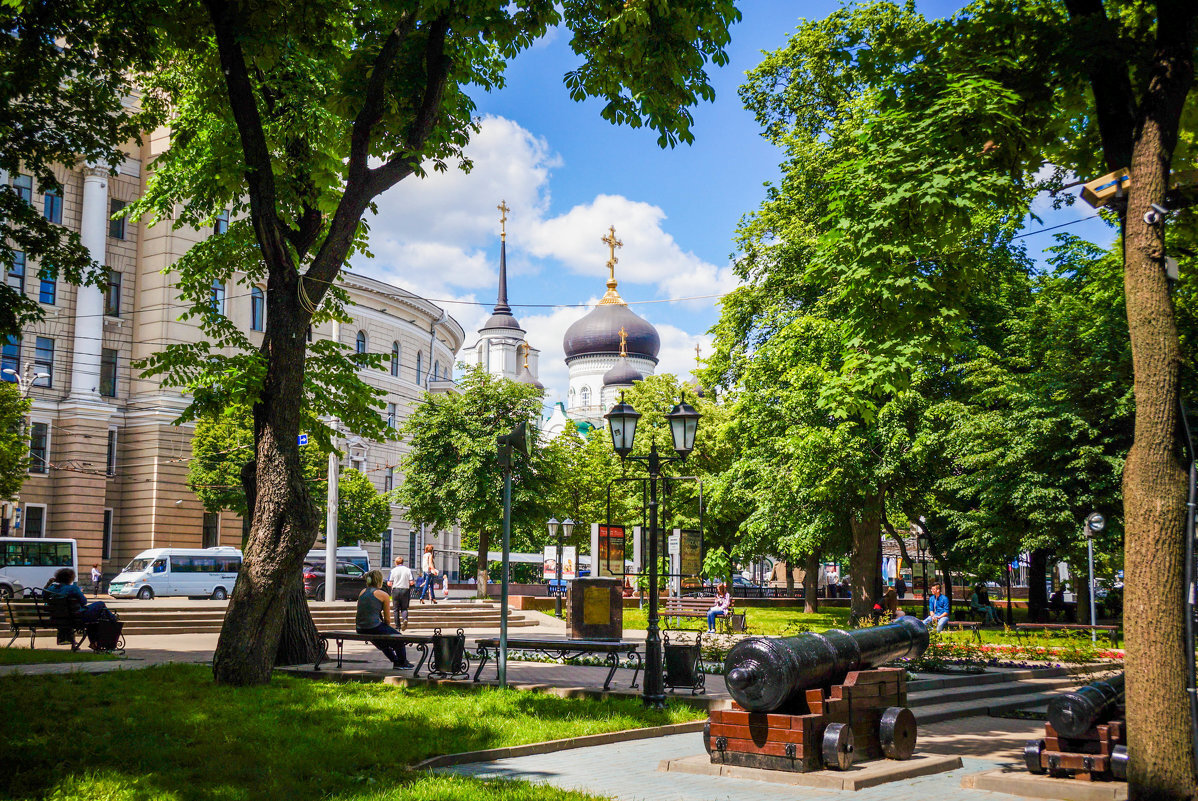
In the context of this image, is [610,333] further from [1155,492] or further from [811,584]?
[1155,492]

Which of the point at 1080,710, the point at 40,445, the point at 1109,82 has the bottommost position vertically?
the point at 1080,710

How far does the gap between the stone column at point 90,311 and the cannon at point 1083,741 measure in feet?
138

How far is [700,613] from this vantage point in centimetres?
3002

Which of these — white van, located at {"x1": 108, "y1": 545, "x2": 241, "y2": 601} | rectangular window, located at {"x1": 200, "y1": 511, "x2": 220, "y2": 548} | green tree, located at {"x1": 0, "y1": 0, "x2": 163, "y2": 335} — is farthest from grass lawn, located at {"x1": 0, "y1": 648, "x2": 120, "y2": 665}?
rectangular window, located at {"x1": 200, "y1": 511, "x2": 220, "y2": 548}

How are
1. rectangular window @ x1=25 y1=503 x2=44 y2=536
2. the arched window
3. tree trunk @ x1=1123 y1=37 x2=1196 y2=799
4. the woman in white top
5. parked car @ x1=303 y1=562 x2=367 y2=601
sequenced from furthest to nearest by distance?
the arched window < rectangular window @ x1=25 y1=503 x2=44 y2=536 < parked car @ x1=303 y1=562 x2=367 y2=601 < the woman in white top < tree trunk @ x1=1123 y1=37 x2=1196 y2=799

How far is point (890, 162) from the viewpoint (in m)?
10.0

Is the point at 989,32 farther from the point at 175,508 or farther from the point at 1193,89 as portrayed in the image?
the point at 175,508

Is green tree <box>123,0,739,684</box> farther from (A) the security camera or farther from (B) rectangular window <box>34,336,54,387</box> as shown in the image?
(B) rectangular window <box>34,336,54,387</box>

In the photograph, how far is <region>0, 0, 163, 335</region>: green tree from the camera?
14133mm

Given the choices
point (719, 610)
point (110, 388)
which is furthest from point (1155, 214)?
point (110, 388)

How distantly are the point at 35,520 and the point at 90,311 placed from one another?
8.78 meters

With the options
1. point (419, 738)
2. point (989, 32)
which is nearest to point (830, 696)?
point (419, 738)

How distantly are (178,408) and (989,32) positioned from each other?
40.9 meters

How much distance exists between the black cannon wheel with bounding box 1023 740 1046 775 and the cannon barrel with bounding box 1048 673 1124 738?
0.27 meters
